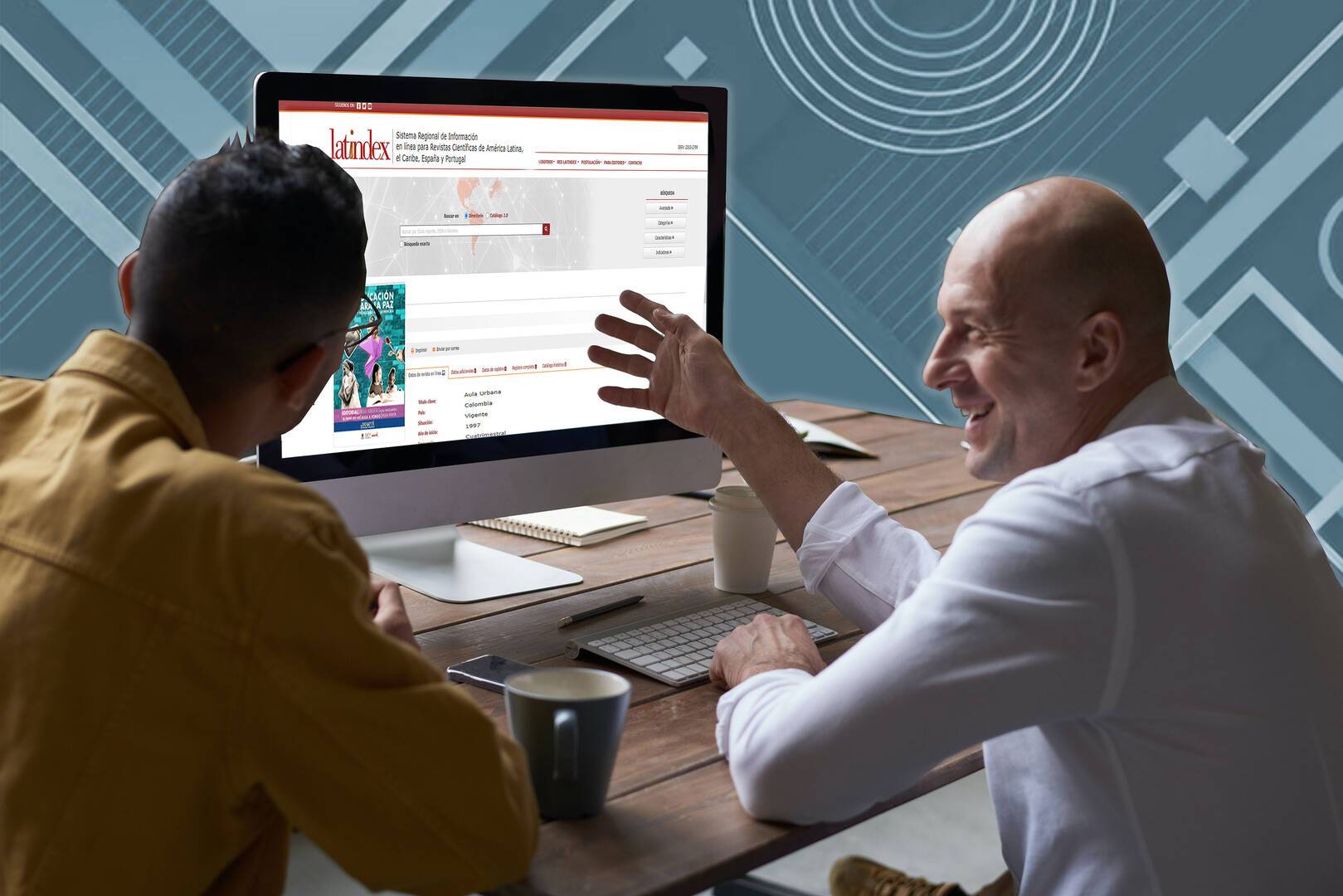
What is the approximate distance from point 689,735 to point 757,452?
0.43 metres

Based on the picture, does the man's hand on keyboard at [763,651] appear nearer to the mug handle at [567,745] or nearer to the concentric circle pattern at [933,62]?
the mug handle at [567,745]

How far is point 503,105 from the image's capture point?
1.54 metres

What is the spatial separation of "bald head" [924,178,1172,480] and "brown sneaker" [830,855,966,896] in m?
0.72

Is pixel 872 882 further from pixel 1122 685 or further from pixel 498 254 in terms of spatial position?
pixel 498 254

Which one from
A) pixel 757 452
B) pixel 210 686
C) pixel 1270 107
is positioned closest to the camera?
pixel 210 686

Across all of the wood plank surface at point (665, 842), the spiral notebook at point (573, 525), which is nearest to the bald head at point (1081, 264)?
the wood plank surface at point (665, 842)

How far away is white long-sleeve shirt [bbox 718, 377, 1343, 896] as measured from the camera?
1048 millimetres

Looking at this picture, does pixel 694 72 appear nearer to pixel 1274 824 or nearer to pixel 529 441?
pixel 529 441

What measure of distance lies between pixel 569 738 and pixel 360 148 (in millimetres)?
748

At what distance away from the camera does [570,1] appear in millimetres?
3814

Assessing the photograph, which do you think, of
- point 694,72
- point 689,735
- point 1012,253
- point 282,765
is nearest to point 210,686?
point 282,765

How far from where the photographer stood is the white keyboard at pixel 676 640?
1364mm

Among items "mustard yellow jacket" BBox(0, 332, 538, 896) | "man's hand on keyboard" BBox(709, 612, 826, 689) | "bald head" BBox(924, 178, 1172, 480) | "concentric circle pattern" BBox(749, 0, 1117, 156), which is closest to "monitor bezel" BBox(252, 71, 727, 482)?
"man's hand on keyboard" BBox(709, 612, 826, 689)

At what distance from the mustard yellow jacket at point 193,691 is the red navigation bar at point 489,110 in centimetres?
64
